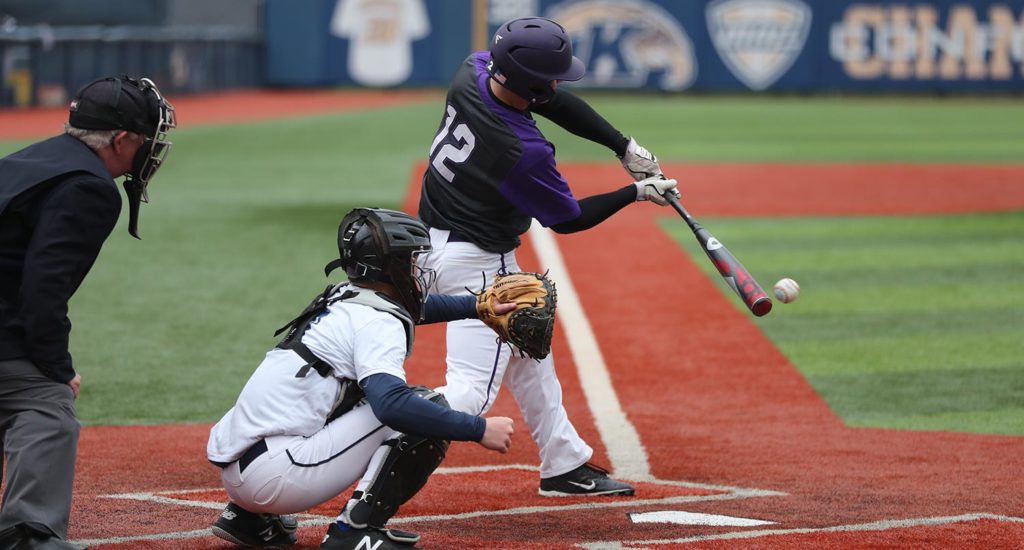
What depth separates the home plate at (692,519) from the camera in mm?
4695

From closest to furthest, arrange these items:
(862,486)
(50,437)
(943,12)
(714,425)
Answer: (50,437), (862,486), (714,425), (943,12)

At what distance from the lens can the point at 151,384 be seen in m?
7.31

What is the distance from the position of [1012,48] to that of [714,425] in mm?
27133

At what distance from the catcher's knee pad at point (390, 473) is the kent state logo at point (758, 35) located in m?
27.8

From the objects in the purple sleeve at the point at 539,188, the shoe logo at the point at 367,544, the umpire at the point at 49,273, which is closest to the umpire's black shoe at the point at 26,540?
the umpire at the point at 49,273

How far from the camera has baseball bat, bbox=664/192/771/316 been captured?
4.96 metres

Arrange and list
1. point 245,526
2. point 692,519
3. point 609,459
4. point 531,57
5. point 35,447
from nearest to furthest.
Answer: point 35,447 → point 245,526 → point 692,519 → point 531,57 → point 609,459

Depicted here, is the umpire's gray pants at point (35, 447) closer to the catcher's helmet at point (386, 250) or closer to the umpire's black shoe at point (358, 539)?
the umpire's black shoe at point (358, 539)

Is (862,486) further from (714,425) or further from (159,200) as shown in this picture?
(159,200)

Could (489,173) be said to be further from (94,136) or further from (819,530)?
(819,530)

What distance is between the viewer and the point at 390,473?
162 inches

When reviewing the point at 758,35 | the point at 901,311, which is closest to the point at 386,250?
the point at 901,311

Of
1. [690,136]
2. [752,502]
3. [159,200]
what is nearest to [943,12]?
[690,136]

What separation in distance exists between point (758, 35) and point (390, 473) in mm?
28470
